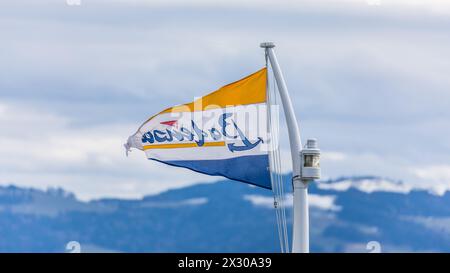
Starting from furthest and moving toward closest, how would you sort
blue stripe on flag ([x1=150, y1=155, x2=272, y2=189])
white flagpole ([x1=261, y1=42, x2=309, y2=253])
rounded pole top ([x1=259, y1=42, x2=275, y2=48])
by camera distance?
1. blue stripe on flag ([x1=150, y1=155, x2=272, y2=189])
2. rounded pole top ([x1=259, y1=42, x2=275, y2=48])
3. white flagpole ([x1=261, y1=42, x2=309, y2=253])

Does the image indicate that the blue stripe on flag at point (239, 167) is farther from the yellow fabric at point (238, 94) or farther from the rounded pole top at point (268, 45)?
the rounded pole top at point (268, 45)

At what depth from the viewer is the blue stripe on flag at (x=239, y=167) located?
3934 centimetres

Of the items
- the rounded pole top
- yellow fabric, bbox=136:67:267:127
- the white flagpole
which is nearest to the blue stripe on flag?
yellow fabric, bbox=136:67:267:127

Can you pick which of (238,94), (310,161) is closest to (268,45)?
(238,94)

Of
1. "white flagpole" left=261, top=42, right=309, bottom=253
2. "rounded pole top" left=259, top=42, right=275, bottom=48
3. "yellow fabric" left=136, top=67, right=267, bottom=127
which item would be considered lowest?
"white flagpole" left=261, top=42, right=309, bottom=253

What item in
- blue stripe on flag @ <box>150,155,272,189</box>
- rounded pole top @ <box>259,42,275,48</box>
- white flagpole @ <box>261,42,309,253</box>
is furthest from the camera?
blue stripe on flag @ <box>150,155,272,189</box>

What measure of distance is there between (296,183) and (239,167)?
144 inches

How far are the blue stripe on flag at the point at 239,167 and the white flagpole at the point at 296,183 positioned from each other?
272 centimetres

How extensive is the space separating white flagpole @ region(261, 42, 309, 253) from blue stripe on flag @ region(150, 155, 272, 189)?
2.72m

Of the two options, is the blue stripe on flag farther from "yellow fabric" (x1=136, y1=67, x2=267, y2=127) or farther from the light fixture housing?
the light fixture housing

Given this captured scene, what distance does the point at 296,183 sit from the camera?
3647 centimetres

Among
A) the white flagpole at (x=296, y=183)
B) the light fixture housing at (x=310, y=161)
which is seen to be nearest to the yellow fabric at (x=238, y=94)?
the white flagpole at (x=296, y=183)

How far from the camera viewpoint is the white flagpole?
118 ft
